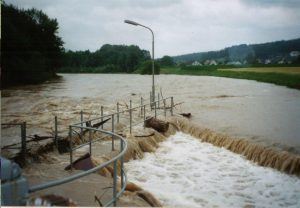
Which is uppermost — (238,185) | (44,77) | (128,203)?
(44,77)

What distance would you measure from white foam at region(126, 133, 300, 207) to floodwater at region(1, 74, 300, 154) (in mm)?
1365

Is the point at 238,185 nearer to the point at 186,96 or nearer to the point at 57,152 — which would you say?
the point at 57,152

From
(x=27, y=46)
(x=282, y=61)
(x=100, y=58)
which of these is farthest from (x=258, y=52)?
(x=27, y=46)

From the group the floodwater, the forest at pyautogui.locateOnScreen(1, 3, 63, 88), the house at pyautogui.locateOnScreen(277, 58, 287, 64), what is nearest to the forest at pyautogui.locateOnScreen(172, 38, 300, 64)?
the house at pyautogui.locateOnScreen(277, 58, 287, 64)

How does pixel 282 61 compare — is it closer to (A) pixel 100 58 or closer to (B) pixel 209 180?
(B) pixel 209 180

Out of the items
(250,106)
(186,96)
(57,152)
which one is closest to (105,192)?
(57,152)

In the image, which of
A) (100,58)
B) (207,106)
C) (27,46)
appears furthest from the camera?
(207,106)

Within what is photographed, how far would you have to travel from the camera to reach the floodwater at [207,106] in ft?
27.7

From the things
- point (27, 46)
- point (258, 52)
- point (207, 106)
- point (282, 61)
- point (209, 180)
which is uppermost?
point (27, 46)

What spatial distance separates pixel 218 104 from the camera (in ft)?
51.1

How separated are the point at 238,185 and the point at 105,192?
2385 millimetres

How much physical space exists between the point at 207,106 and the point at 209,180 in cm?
949

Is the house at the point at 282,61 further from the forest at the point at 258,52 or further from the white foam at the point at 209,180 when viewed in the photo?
the white foam at the point at 209,180

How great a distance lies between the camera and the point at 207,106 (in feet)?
49.7
